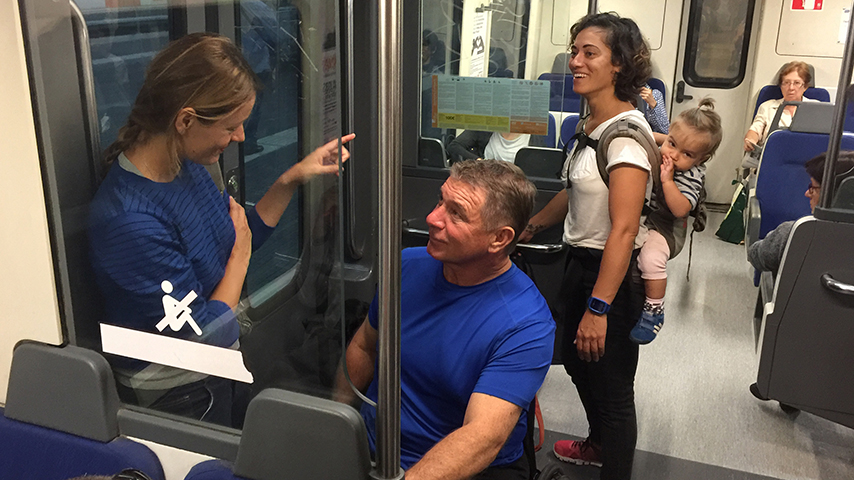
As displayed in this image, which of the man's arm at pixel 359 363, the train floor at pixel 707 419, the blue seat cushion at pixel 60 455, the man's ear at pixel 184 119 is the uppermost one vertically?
the man's ear at pixel 184 119

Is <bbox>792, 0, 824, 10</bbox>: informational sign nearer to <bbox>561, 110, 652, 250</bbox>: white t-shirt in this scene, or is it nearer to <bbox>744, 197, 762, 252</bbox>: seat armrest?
<bbox>744, 197, 762, 252</bbox>: seat armrest

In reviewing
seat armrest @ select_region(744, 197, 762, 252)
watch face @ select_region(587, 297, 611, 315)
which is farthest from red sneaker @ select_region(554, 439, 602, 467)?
seat armrest @ select_region(744, 197, 762, 252)

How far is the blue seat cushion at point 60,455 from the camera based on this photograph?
1.17 metres

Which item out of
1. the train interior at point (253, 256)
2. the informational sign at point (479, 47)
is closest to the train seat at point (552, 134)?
the informational sign at point (479, 47)

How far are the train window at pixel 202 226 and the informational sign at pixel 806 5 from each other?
20.5 feet

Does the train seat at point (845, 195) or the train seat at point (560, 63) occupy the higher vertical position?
the train seat at point (560, 63)

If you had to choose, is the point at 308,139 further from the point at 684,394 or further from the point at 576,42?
the point at 684,394

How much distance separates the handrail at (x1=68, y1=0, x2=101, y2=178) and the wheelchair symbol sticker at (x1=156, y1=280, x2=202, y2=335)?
0.70 feet

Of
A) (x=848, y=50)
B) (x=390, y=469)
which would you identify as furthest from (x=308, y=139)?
(x=848, y=50)

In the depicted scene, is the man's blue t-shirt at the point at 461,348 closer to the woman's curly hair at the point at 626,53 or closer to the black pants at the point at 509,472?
the black pants at the point at 509,472

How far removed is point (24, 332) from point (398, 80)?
799 millimetres

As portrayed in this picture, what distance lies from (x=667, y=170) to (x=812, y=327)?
0.75 meters

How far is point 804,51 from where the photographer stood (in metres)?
6.13

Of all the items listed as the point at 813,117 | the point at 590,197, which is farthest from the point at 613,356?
the point at 813,117
